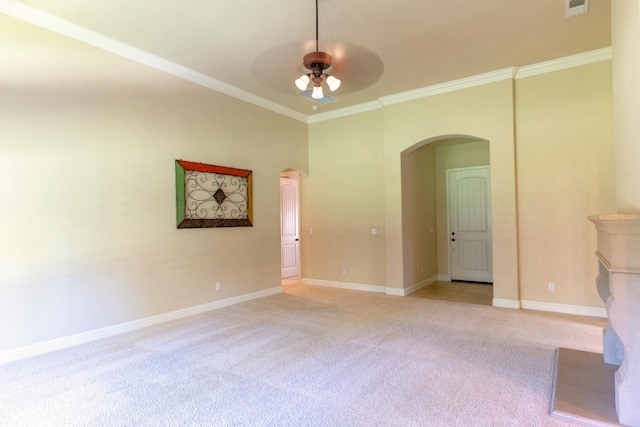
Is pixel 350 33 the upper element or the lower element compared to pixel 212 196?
upper

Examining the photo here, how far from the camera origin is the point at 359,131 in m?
6.23

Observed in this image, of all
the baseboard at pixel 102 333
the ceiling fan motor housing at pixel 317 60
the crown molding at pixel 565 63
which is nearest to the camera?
the baseboard at pixel 102 333

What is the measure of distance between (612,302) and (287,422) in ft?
6.96

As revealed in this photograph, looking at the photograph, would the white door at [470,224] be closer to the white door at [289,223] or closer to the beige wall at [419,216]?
the beige wall at [419,216]

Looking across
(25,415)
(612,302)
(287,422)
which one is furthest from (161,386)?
A: (612,302)

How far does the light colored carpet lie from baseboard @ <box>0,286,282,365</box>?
124 mm

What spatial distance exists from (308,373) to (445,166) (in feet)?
18.8

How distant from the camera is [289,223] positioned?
7164mm

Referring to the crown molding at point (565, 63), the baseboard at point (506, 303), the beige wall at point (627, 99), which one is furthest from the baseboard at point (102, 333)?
the crown molding at point (565, 63)

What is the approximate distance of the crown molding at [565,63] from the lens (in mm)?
4265

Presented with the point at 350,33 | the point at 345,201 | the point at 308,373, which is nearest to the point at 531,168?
the point at 345,201

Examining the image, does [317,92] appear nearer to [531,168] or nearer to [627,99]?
[627,99]

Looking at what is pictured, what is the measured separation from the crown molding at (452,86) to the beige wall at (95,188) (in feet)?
8.64

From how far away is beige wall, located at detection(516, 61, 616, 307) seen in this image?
4.32 metres
